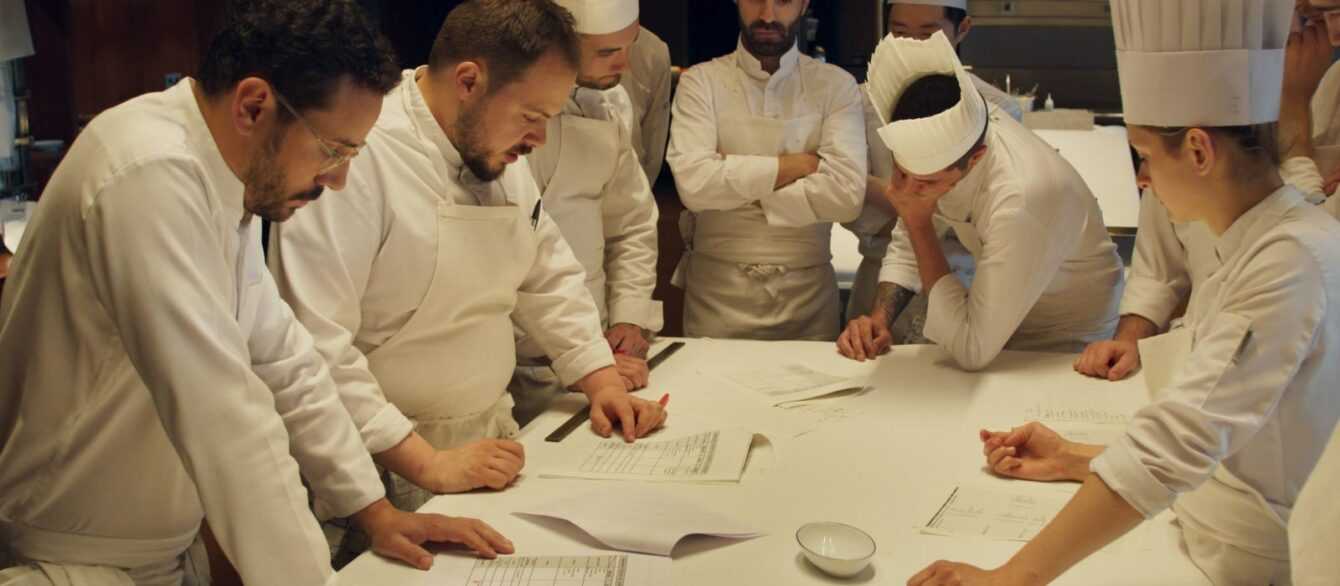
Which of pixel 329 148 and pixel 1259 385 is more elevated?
pixel 329 148

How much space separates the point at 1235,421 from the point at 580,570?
832 mm

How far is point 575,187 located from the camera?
2.67 metres

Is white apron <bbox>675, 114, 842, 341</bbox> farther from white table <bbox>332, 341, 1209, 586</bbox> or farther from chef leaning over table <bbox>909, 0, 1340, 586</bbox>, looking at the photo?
chef leaning over table <bbox>909, 0, 1340, 586</bbox>

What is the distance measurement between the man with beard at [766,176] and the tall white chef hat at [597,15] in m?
0.45

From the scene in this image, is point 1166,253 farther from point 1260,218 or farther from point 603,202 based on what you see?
point 603,202

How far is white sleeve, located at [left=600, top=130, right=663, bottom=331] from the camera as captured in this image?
2771 mm

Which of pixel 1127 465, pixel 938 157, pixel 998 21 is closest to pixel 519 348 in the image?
pixel 938 157

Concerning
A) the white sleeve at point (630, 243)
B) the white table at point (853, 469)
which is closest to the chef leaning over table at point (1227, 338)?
the white table at point (853, 469)

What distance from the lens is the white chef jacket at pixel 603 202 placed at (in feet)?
8.64

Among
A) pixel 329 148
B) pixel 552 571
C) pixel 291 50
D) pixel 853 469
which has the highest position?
pixel 291 50

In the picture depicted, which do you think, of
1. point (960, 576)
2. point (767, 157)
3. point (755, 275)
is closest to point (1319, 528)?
point (960, 576)

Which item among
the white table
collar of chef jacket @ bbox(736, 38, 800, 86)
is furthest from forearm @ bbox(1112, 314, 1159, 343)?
collar of chef jacket @ bbox(736, 38, 800, 86)

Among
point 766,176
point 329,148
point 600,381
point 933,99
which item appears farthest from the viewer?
point 766,176

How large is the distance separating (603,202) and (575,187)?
0.53 feet
